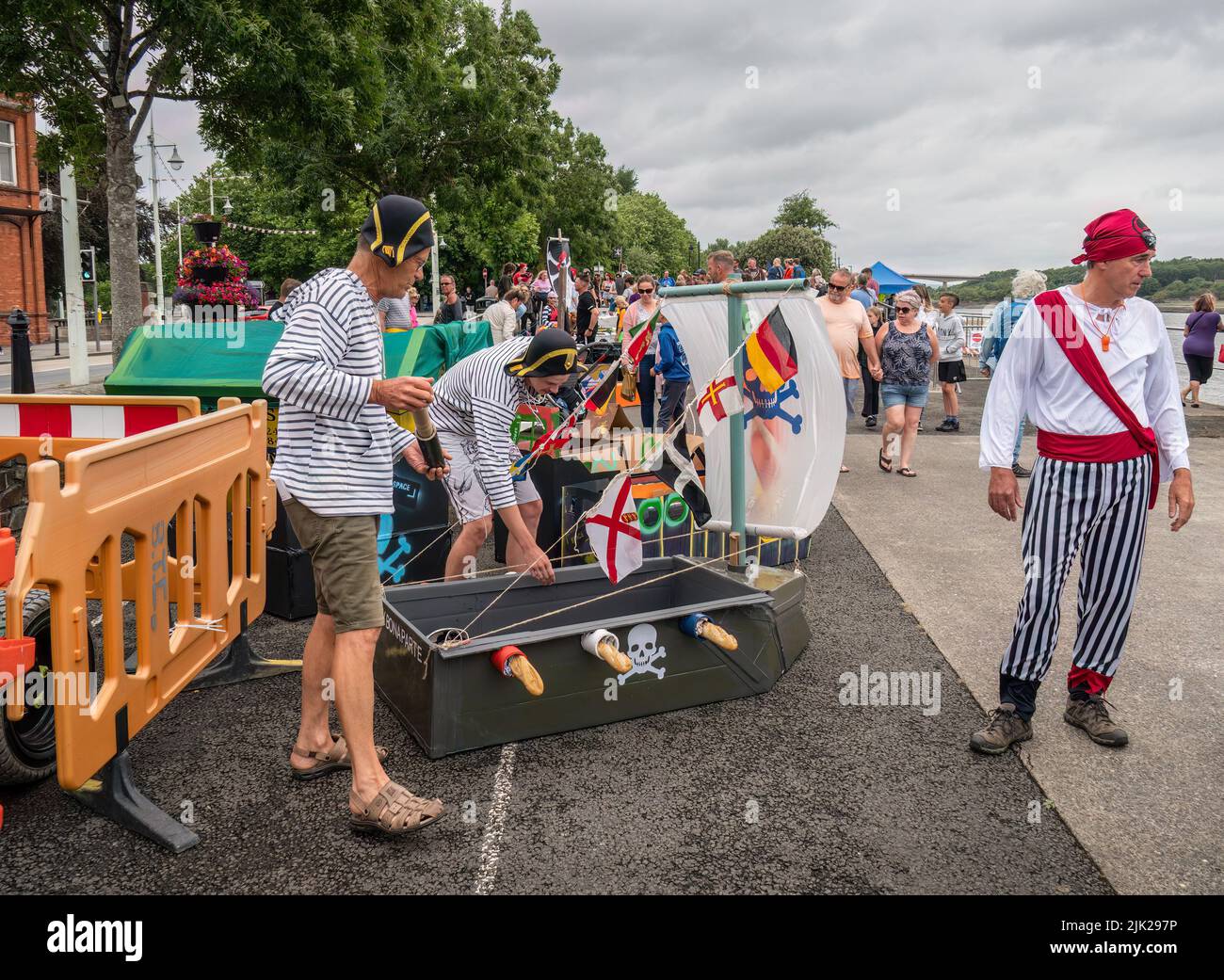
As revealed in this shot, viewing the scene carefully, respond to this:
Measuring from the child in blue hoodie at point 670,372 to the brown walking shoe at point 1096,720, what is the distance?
577 cm

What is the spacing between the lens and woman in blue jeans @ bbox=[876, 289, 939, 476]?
32.0ft

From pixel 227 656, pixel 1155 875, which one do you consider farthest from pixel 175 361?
pixel 1155 875

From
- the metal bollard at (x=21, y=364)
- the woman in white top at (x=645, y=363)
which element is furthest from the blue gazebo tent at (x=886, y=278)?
the metal bollard at (x=21, y=364)

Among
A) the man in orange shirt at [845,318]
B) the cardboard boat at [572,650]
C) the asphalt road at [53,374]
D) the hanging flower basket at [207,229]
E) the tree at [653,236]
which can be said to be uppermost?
the tree at [653,236]

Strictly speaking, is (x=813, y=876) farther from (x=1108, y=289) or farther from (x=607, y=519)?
(x=1108, y=289)

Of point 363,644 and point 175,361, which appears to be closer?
point 363,644

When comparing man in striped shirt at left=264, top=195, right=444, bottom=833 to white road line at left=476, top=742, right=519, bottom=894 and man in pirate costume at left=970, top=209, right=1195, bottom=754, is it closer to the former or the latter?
white road line at left=476, top=742, right=519, bottom=894

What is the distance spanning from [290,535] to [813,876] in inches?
139

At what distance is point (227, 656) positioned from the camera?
4629 mm

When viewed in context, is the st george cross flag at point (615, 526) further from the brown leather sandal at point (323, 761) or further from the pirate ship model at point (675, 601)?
the brown leather sandal at point (323, 761)

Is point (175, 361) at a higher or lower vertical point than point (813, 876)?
higher

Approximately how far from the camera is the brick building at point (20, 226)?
120 ft

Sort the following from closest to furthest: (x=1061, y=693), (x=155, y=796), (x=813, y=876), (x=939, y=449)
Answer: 1. (x=813, y=876)
2. (x=155, y=796)
3. (x=1061, y=693)
4. (x=939, y=449)

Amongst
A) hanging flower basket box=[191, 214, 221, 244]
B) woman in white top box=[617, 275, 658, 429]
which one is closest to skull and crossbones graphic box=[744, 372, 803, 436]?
woman in white top box=[617, 275, 658, 429]
